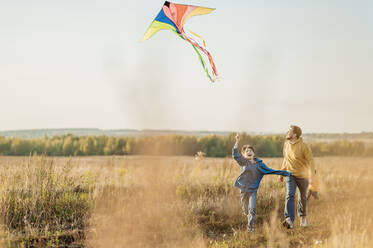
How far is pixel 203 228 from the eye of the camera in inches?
267

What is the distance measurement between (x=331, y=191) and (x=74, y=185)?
24.3 feet

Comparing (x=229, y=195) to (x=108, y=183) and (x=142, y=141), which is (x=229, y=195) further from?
(x=142, y=141)

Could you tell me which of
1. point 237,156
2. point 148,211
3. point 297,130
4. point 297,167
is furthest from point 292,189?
point 148,211

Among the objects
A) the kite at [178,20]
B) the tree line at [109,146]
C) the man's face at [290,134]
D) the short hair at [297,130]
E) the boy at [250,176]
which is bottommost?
the tree line at [109,146]

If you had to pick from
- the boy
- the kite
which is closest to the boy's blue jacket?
the boy

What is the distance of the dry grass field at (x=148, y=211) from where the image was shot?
486 centimetres

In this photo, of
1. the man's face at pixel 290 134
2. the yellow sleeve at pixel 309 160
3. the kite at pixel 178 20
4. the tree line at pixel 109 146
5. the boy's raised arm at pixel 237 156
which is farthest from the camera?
the tree line at pixel 109 146

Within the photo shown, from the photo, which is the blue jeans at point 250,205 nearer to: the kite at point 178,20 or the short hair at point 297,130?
the short hair at point 297,130

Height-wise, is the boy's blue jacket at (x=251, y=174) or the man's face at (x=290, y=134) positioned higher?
the man's face at (x=290, y=134)

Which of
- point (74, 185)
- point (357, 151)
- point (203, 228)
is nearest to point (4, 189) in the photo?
point (74, 185)

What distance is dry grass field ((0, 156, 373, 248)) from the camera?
191 inches

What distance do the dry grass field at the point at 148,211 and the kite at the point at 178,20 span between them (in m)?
1.32

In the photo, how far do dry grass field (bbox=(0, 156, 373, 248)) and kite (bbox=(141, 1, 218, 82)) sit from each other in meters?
1.32

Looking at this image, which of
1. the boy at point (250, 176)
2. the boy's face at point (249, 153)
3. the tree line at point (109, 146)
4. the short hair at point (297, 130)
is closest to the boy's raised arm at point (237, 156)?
the boy at point (250, 176)
